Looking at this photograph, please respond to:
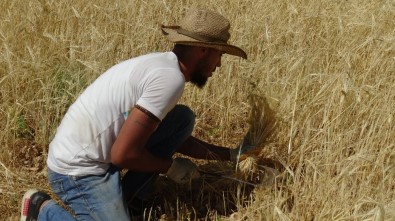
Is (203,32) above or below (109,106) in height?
above

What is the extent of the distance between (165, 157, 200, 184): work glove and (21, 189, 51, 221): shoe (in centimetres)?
57

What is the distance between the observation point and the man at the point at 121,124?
6.76 feet

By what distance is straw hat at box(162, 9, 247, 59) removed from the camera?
2143mm

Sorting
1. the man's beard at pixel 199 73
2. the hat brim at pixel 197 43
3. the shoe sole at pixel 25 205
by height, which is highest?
the hat brim at pixel 197 43

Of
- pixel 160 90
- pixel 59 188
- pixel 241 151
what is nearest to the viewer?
pixel 160 90

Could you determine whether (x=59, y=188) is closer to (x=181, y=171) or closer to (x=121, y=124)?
(x=121, y=124)

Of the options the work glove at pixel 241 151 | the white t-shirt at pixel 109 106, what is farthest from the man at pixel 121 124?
the work glove at pixel 241 151

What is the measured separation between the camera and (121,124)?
2.20 m

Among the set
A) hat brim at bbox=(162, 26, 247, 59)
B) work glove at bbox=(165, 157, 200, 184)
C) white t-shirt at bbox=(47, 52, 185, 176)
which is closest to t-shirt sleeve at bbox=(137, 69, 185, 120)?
white t-shirt at bbox=(47, 52, 185, 176)

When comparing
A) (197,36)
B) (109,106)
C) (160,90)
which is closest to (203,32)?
(197,36)

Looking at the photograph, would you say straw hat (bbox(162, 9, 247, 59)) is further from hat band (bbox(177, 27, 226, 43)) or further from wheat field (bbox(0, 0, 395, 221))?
wheat field (bbox(0, 0, 395, 221))

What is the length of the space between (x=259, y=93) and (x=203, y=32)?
87 cm

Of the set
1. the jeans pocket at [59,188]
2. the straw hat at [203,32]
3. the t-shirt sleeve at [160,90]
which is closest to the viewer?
the t-shirt sleeve at [160,90]

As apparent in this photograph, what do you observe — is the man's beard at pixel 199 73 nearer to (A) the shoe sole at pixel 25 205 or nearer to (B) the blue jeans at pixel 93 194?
(B) the blue jeans at pixel 93 194
